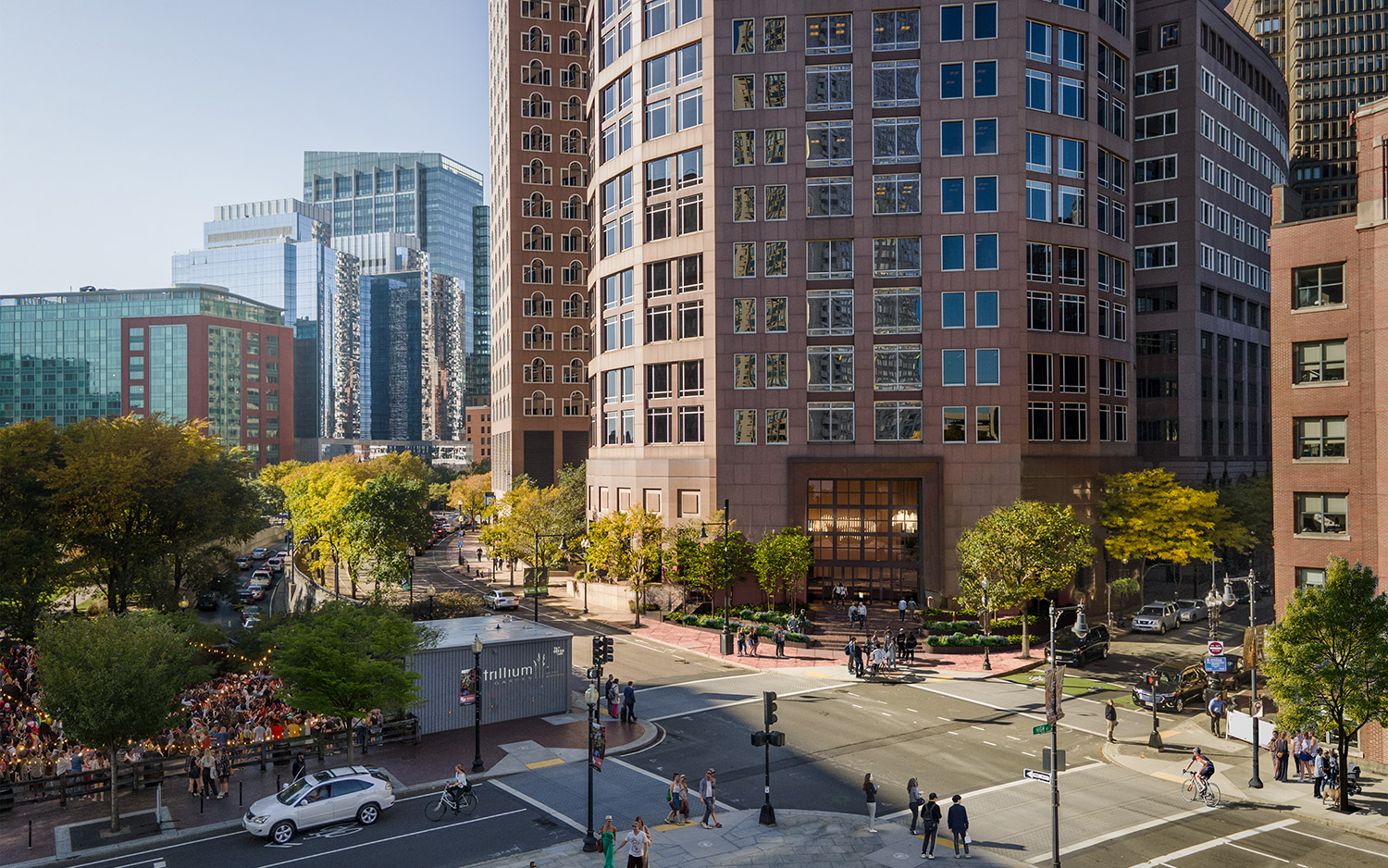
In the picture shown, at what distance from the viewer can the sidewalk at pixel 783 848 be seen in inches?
893

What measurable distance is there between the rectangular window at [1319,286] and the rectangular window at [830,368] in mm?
28125

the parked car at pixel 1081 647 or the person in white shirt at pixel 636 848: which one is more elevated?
the person in white shirt at pixel 636 848

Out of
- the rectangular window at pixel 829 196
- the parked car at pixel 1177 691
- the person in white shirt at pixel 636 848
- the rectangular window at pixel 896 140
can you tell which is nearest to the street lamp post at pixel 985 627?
the parked car at pixel 1177 691

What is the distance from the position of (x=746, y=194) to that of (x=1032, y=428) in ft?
81.8

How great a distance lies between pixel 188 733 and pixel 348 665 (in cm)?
985

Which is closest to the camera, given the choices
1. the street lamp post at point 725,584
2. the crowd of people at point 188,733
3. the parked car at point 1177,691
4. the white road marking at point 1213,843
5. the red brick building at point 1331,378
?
the white road marking at point 1213,843

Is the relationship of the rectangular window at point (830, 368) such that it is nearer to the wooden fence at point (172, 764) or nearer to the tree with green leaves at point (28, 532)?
the wooden fence at point (172, 764)

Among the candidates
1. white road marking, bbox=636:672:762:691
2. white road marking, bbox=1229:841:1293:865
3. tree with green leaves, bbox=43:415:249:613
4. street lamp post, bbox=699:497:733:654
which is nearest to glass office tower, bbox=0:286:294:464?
tree with green leaves, bbox=43:415:249:613

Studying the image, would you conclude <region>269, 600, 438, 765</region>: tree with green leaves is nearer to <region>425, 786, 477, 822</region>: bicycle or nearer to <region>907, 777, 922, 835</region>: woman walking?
<region>425, 786, 477, 822</region>: bicycle

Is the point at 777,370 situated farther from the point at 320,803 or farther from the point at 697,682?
the point at 320,803

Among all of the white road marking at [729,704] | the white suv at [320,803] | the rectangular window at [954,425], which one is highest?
the rectangular window at [954,425]

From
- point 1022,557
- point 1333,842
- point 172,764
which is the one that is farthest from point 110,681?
point 1022,557

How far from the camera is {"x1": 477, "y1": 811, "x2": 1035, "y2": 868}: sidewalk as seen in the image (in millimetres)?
22672

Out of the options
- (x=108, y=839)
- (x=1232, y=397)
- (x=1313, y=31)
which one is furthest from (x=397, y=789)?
(x=1313, y=31)
